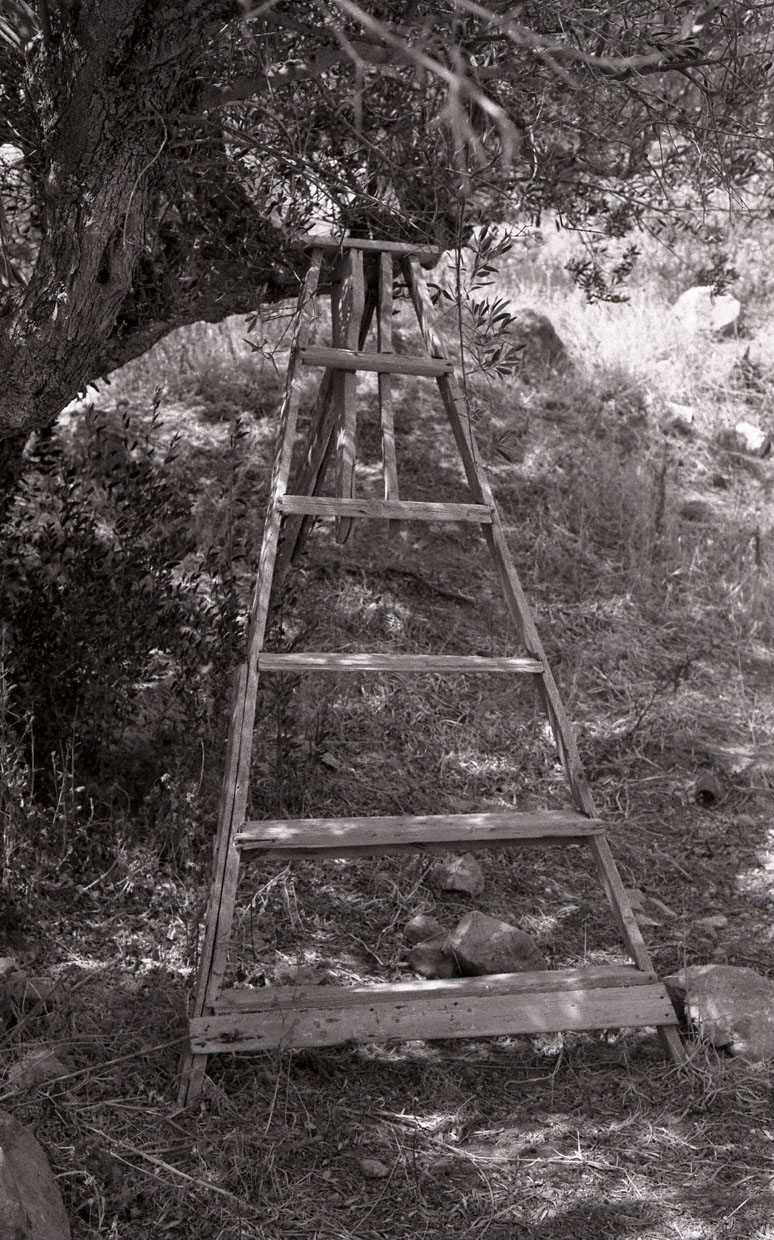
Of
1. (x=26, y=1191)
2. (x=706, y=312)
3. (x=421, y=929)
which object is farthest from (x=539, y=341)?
(x=26, y=1191)

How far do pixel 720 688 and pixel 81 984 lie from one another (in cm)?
348

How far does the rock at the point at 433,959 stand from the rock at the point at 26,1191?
1311 millimetres

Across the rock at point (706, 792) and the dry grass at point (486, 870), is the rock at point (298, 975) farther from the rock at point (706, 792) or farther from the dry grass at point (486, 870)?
the rock at point (706, 792)

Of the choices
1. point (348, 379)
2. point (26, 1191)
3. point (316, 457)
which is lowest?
point (26, 1191)

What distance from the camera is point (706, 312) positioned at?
812cm

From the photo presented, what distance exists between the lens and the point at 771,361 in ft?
25.7

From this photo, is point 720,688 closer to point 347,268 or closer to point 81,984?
point 347,268

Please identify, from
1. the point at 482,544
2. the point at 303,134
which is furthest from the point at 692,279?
the point at 303,134

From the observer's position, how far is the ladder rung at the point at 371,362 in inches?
144

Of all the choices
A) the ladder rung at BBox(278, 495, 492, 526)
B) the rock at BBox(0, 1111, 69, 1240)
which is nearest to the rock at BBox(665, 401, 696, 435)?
the ladder rung at BBox(278, 495, 492, 526)

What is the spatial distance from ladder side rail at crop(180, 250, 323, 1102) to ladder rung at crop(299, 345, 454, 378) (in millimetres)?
67

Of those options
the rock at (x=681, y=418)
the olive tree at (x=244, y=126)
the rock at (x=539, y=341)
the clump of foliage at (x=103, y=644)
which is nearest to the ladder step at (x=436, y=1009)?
the clump of foliage at (x=103, y=644)

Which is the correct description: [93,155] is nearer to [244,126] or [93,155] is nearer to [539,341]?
[244,126]

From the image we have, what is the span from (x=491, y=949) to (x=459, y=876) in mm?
601
